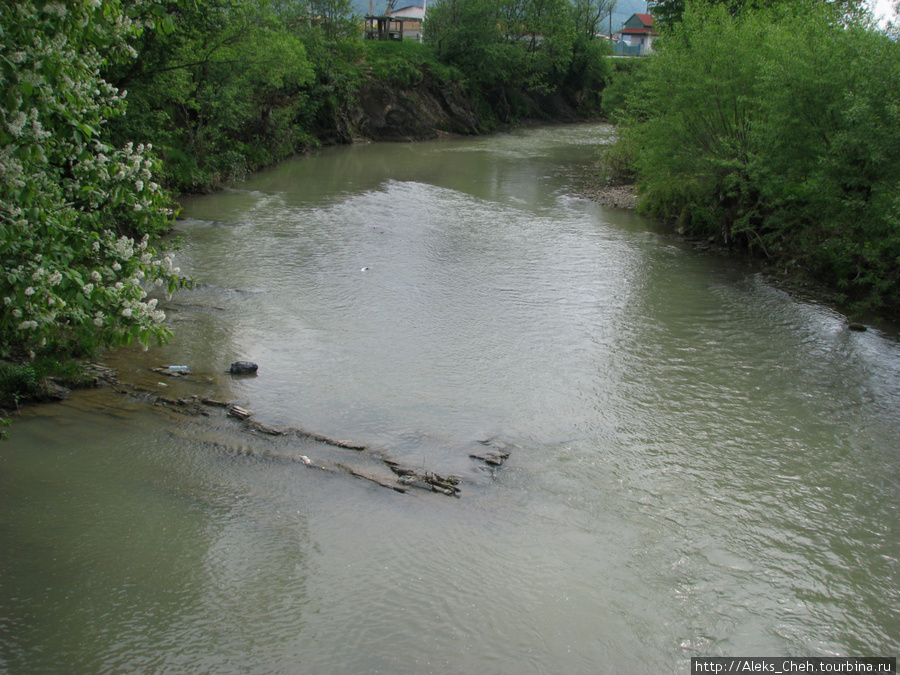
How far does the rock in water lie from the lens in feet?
39.6

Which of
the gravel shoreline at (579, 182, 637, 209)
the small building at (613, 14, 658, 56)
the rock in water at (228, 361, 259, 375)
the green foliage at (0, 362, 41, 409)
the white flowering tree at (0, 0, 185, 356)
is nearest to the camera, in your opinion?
the white flowering tree at (0, 0, 185, 356)

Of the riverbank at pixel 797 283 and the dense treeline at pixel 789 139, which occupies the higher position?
the dense treeline at pixel 789 139

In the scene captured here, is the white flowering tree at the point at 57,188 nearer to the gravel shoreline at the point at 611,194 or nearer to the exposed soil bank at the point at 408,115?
the gravel shoreline at the point at 611,194

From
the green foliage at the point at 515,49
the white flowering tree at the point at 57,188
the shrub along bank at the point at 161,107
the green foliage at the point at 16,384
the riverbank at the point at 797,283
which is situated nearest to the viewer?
the white flowering tree at the point at 57,188

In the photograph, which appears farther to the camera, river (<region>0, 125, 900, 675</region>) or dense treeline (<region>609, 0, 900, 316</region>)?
dense treeline (<region>609, 0, 900, 316</region>)

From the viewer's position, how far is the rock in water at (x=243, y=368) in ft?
39.6

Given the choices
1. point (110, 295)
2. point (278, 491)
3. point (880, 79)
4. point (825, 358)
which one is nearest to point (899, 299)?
point (825, 358)

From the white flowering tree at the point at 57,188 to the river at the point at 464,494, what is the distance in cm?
269

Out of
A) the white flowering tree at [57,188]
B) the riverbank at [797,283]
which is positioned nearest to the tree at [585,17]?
the riverbank at [797,283]

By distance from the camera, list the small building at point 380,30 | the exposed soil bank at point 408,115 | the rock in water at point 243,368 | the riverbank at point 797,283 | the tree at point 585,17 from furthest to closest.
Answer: the tree at point 585,17
the small building at point 380,30
the exposed soil bank at point 408,115
the riverbank at point 797,283
the rock in water at point 243,368

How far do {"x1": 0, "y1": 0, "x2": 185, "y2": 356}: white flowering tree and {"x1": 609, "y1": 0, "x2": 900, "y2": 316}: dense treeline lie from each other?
1373 centimetres

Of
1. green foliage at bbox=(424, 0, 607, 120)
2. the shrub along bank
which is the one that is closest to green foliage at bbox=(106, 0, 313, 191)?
the shrub along bank

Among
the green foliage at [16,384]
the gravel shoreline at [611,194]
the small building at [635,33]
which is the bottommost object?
the green foliage at [16,384]

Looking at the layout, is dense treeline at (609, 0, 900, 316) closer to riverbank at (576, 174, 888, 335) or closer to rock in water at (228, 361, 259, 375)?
riverbank at (576, 174, 888, 335)
